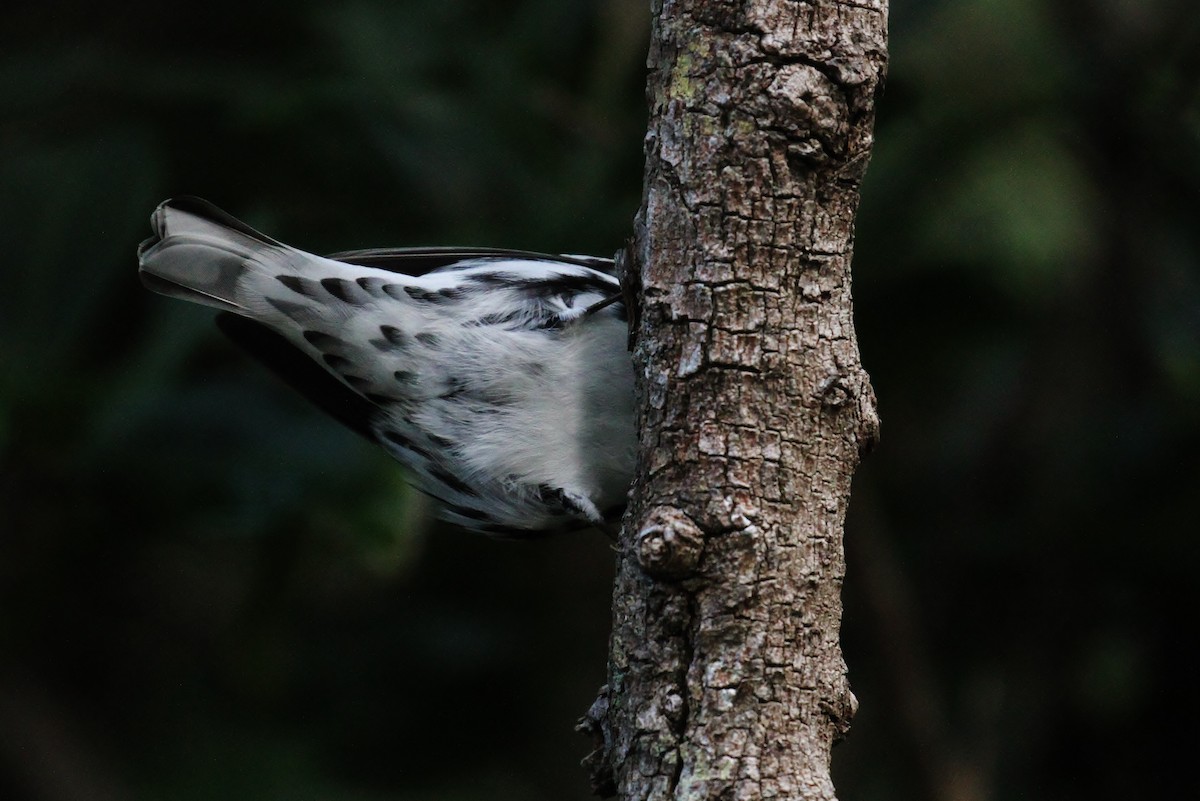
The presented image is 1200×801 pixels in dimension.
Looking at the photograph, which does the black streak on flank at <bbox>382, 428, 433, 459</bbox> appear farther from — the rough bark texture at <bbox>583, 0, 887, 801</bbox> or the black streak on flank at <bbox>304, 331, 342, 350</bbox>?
the rough bark texture at <bbox>583, 0, 887, 801</bbox>

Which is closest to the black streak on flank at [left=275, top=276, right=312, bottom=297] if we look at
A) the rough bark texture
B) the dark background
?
the dark background

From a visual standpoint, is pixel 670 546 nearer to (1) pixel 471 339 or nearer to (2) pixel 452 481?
(1) pixel 471 339

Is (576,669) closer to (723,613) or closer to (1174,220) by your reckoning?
(1174,220)

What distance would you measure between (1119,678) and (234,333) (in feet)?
9.44

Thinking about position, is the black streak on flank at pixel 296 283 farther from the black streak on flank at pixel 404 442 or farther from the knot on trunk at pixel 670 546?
the knot on trunk at pixel 670 546

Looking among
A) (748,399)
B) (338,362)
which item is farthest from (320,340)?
(748,399)

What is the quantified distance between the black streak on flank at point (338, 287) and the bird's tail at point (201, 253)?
111 mm

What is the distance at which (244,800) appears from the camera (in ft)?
12.3

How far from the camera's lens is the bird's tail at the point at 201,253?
108 inches

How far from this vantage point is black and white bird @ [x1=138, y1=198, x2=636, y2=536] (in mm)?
2723

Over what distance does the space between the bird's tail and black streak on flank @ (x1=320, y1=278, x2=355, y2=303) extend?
111mm

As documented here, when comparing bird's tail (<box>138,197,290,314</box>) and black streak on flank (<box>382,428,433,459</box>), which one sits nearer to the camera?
bird's tail (<box>138,197,290,314</box>)

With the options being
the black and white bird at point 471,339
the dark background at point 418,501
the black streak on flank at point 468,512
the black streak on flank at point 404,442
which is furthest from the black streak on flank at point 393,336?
the dark background at point 418,501

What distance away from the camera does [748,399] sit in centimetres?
176
